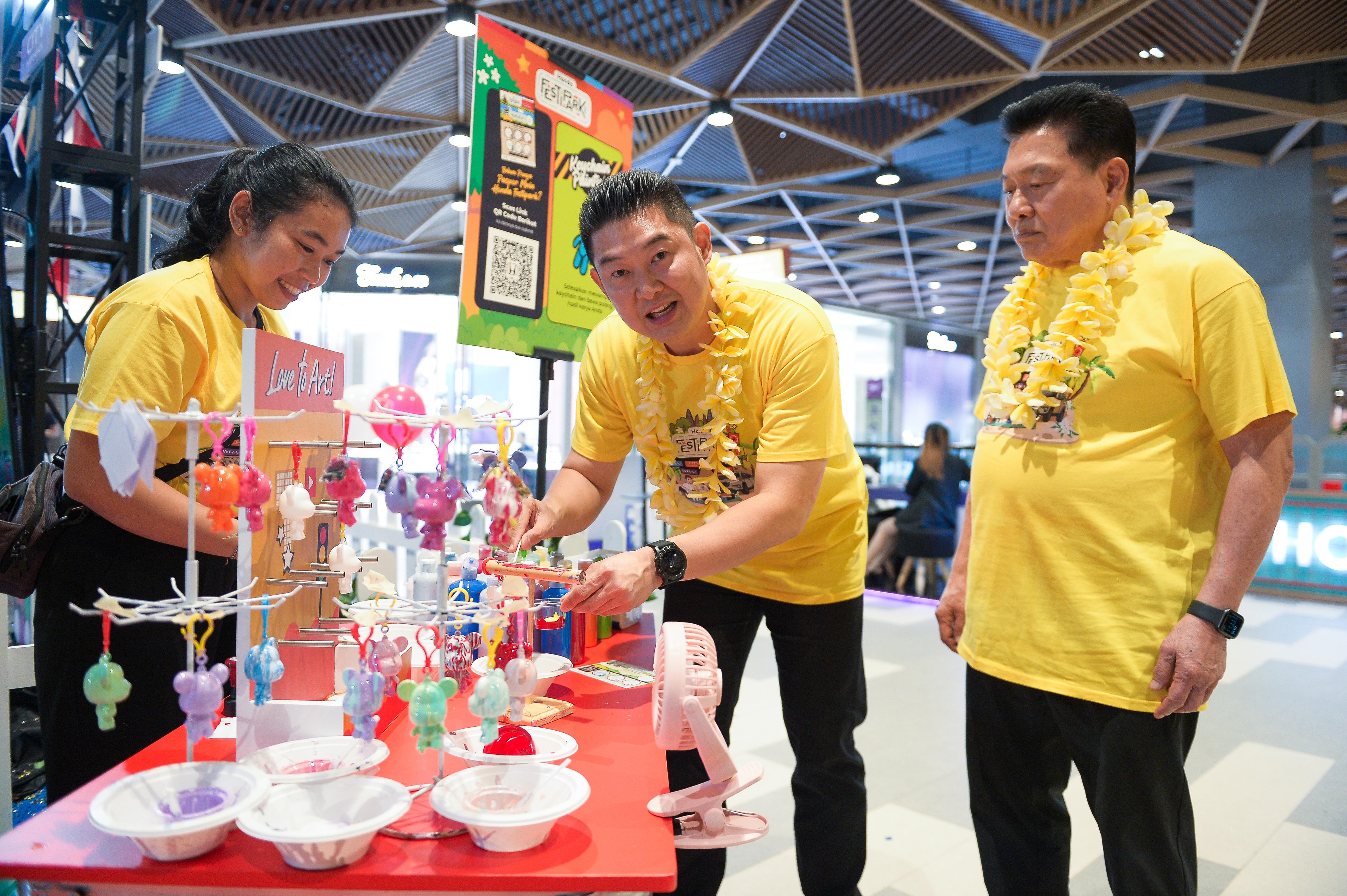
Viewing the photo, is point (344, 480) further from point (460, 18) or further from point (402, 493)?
point (460, 18)

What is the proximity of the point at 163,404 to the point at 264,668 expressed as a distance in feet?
2.05

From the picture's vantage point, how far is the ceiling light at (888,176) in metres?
9.19

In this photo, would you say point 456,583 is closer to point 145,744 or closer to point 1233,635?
point 145,744

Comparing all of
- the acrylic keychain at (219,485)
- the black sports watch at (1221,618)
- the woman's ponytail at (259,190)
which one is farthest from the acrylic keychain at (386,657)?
the black sports watch at (1221,618)

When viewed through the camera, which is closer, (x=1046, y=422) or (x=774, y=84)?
(x=1046, y=422)

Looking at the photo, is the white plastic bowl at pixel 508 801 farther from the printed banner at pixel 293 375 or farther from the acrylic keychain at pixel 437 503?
the printed banner at pixel 293 375

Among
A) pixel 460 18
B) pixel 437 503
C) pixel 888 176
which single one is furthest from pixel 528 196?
pixel 888 176

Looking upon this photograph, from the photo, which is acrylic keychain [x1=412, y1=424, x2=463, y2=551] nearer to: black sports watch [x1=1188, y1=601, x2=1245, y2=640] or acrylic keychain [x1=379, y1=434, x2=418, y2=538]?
acrylic keychain [x1=379, y1=434, x2=418, y2=538]

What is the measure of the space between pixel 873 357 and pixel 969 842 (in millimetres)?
16935

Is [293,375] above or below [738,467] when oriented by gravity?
above

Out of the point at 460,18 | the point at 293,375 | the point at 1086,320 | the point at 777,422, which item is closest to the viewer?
the point at 293,375

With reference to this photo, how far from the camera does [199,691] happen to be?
3.06 ft

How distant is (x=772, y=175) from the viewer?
9.59m

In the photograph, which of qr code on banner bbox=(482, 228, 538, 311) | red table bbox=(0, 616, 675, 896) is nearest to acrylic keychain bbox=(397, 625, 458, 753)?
red table bbox=(0, 616, 675, 896)
